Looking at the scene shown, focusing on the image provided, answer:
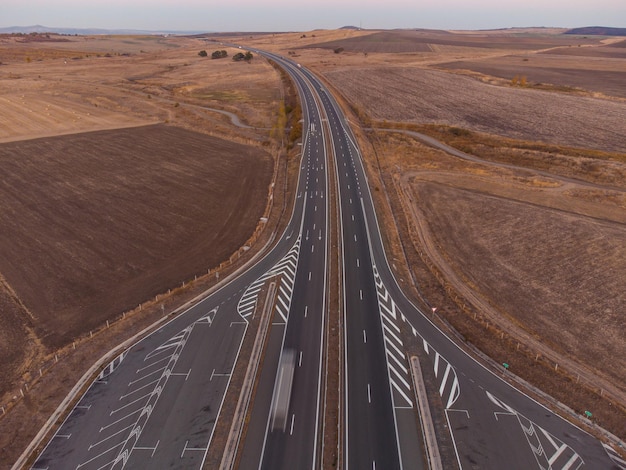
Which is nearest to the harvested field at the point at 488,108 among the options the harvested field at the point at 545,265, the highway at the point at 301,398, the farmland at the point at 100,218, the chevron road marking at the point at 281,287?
the farmland at the point at 100,218

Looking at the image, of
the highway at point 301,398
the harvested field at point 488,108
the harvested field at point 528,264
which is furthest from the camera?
the harvested field at point 488,108

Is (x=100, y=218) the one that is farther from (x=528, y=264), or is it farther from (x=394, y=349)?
(x=528, y=264)

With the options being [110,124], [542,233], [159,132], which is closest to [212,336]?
[542,233]

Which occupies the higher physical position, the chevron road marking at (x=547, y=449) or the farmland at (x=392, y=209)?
the chevron road marking at (x=547, y=449)

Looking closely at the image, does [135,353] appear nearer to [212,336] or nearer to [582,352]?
[212,336]

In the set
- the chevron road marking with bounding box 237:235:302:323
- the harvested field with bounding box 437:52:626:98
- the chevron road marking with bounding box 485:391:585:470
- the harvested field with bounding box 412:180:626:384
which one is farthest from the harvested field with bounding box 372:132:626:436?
the harvested field with bounding box 437:52:626:98

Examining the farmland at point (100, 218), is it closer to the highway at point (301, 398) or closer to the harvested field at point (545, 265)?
the highway at point (301, 398)
